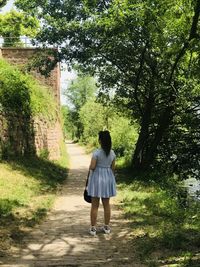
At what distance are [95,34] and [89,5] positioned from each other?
128 centimetres

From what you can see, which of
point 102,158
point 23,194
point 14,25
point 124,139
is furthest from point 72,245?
point 14,25

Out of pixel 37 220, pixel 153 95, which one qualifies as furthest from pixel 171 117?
pixel 37 220

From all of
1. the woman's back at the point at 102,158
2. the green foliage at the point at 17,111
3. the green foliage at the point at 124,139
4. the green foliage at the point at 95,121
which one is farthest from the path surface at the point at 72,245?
the green foliage at the point at 95,121

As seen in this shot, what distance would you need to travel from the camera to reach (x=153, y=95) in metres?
21.2

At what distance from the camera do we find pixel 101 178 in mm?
8750

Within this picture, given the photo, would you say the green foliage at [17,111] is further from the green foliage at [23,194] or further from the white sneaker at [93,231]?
the white sneaker at [93,231]

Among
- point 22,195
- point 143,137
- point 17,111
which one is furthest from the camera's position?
point 143,137

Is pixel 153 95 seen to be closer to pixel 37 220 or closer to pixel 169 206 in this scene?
pixel 169 206

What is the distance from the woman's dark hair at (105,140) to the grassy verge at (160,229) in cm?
169

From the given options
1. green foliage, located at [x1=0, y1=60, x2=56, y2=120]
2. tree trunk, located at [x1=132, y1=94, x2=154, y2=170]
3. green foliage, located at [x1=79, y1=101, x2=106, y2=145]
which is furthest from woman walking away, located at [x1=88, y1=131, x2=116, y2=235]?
green foliage, located at [x1=79, y1=101, x2=106, y2=145]

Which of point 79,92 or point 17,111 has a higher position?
point 79,92

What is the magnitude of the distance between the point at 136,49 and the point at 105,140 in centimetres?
1125

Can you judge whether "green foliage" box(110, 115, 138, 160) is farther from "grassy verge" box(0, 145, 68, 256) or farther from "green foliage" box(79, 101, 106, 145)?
"green foliage" box(79, 101, 106, 145)

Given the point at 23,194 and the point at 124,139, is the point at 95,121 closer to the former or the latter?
the point at 124,139
